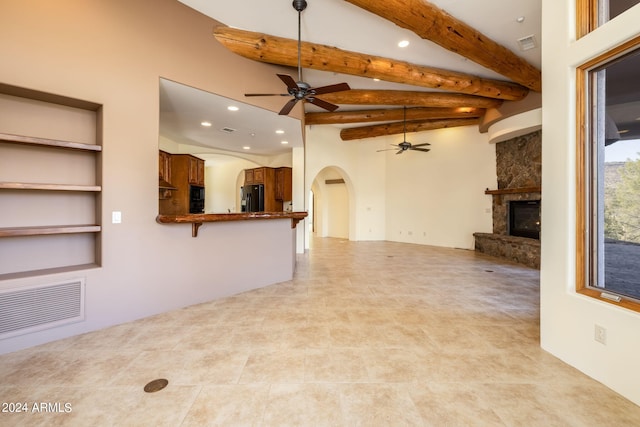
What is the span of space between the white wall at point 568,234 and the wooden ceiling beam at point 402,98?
3719 mm

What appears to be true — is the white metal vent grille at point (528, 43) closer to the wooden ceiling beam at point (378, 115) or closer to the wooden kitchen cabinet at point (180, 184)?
the wooden ceiling beam at point (378, 115)

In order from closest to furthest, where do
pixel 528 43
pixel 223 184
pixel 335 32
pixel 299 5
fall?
pixel 299 5
pixel 335 32
pixel 528 43
pixel 223 184

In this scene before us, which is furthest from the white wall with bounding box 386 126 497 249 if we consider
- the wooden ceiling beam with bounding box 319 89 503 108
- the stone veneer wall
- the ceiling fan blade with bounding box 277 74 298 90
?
the ceiling fan blade with bounding box 277 74 298 90

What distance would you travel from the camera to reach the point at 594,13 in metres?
2.05

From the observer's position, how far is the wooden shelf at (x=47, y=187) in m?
2.25

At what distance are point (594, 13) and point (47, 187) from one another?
472 cm

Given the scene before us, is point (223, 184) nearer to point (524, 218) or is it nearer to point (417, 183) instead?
point (417, 183)

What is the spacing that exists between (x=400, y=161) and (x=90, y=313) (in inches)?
341

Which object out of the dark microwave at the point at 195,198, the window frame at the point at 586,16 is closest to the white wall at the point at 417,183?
the dark microwave at the point at 195,198

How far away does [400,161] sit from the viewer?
9.17 metres

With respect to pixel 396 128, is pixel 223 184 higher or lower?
lower

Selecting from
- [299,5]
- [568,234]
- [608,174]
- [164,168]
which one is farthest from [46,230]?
[608,174]

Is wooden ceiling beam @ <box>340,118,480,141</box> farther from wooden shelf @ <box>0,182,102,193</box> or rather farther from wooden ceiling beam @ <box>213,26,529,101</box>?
wooden shelf @ <box>0,182,102,193</box>

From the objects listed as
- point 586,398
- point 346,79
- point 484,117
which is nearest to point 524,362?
point 586,398
